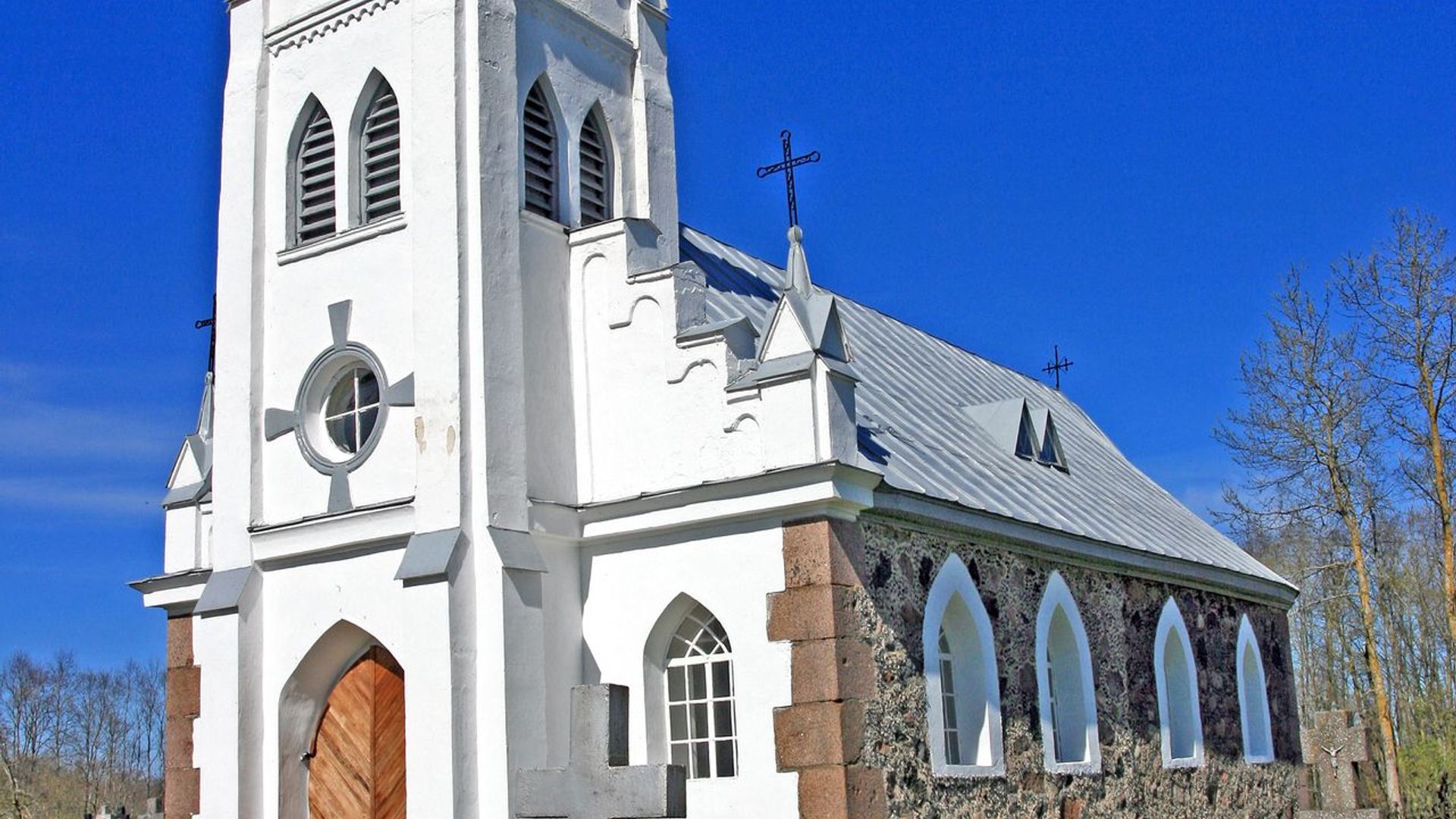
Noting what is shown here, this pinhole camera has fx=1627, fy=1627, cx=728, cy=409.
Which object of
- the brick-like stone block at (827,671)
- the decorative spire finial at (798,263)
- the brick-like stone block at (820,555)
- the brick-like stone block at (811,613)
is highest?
the decorative spire finial at (798,263)

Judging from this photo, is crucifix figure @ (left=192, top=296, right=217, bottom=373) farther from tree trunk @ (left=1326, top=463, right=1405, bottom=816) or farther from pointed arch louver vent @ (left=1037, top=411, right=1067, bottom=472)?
tree trunk @ (left=1326, top=463, right=1405, bottom=816)

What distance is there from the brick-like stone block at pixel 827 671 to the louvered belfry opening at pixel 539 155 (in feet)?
14.8

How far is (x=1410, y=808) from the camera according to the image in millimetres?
28609

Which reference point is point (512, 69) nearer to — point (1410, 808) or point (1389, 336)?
point (1389, 336)

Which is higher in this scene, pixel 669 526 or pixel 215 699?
pixel 669 526

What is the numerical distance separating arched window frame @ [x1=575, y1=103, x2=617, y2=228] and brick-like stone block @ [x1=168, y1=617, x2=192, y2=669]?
5268 mm

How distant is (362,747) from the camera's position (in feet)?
44.1

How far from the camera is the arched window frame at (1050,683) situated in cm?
1519

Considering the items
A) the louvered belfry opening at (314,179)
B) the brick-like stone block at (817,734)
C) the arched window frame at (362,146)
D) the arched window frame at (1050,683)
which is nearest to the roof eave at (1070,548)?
the arched window frame at (1050,683)

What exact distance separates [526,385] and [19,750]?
53094 mm

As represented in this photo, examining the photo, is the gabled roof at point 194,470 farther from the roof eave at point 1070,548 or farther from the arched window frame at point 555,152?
the roof eave at point 1070,548

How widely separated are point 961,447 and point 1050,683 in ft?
8.53

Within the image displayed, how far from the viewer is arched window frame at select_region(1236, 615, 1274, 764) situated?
2005 cm

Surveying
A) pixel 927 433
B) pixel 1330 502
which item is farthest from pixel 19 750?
pixel 927 433
